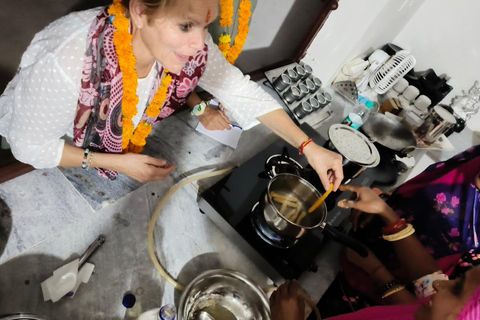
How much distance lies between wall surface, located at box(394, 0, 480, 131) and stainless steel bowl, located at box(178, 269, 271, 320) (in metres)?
1.98

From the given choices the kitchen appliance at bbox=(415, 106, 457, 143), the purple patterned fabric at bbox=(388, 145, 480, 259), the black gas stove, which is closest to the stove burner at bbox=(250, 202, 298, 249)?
the black gas stove

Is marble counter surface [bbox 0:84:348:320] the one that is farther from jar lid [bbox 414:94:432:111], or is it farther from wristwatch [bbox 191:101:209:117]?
jar lid [bbox 414:94:432:111]

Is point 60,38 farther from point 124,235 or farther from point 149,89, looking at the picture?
point 124,235

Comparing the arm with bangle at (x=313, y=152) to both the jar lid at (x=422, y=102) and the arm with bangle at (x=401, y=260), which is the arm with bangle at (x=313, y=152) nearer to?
the arm with bangle at (x=401, y=260)

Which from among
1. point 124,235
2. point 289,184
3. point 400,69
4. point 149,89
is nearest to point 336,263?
point 289,184

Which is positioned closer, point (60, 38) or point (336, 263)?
point (60, 38)

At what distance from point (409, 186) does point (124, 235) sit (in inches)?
39.2

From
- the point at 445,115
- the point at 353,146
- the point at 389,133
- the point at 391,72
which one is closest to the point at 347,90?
the point at 391,72

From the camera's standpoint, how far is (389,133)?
1.56 m

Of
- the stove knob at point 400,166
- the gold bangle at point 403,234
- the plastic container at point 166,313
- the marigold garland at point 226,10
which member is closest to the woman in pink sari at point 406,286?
the gold bangle at point 403,234

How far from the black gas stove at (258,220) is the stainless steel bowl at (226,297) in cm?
9

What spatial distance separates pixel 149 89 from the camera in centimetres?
93

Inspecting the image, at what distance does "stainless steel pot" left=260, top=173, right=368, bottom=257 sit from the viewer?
2.73 feet

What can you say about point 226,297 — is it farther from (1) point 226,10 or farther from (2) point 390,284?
(1) point 226,10
